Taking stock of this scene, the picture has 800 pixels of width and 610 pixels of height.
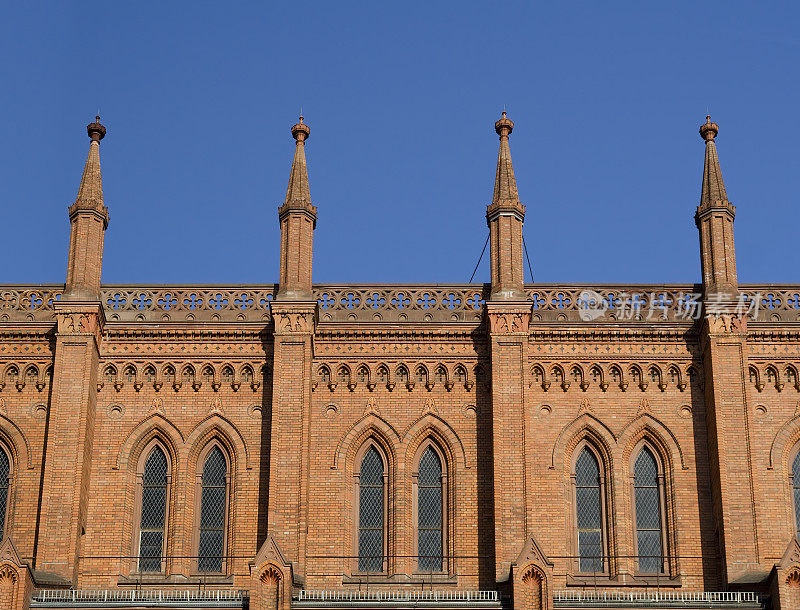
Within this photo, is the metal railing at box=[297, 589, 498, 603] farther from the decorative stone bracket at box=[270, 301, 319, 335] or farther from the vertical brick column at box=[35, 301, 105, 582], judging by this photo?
the decorative stone bracket at box=[270, 301, 319, 335]

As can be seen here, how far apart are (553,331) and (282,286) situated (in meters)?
6.78

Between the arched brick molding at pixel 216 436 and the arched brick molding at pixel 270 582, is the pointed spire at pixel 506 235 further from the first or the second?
the arched brick molding at pixel 270 582

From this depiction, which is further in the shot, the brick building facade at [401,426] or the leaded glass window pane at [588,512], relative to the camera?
the leaded glass window pane at [588,512]

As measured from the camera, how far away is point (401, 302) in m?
36.5

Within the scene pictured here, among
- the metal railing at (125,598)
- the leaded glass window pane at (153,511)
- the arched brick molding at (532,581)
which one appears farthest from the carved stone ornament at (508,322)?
the metal railing at (125,598)

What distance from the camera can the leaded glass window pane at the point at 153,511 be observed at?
112ft

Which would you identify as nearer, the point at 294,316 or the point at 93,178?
the point at 294,316

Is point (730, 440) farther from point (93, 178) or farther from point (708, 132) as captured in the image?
point (93, 178)

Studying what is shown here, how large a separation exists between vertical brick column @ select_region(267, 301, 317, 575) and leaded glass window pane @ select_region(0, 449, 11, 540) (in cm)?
653

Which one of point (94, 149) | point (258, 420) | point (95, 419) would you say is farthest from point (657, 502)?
point (94, 149)

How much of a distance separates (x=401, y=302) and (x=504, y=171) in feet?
14.0

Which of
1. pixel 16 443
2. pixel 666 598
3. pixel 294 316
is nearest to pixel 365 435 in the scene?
pixel 294 316

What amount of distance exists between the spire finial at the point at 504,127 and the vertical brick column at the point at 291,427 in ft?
Answer: 22.4

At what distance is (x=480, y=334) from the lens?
3572 cm
